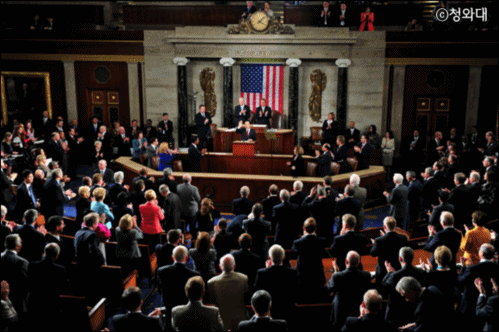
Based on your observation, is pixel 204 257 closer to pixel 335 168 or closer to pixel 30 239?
pixel 30 239

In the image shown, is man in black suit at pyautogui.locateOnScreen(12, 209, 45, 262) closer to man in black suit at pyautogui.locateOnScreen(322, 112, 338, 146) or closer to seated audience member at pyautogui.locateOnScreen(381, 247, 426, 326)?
seated audience member at pyautogui.locateOnScreen(381, 247, 426, 326)

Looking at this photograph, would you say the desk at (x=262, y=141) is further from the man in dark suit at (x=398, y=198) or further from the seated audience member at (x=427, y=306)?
the seated audience member at (x=427, y=306)

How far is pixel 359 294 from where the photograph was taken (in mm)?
4867

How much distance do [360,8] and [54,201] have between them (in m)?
11.4

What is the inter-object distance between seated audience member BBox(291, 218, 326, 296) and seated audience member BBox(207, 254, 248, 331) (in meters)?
1.21

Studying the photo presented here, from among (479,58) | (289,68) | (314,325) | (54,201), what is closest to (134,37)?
(289,68)

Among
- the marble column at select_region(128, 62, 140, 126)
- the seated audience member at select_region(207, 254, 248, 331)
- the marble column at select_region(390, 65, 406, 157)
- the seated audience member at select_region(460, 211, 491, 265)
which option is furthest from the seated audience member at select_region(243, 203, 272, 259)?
the marble column at select_region(128, 62, 140, 126)

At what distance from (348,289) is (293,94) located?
11.3 metres

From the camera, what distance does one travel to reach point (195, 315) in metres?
4.16

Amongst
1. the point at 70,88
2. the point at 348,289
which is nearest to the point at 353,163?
the point at 348,289

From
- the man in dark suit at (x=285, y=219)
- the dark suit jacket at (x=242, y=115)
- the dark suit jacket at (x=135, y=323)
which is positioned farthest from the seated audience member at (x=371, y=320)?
the dark suit jacket at (x=242, y=115)

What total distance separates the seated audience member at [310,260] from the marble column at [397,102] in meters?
10.8

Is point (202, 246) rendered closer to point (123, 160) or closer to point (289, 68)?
point (123, 160)

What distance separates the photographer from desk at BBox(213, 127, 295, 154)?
514 inches
